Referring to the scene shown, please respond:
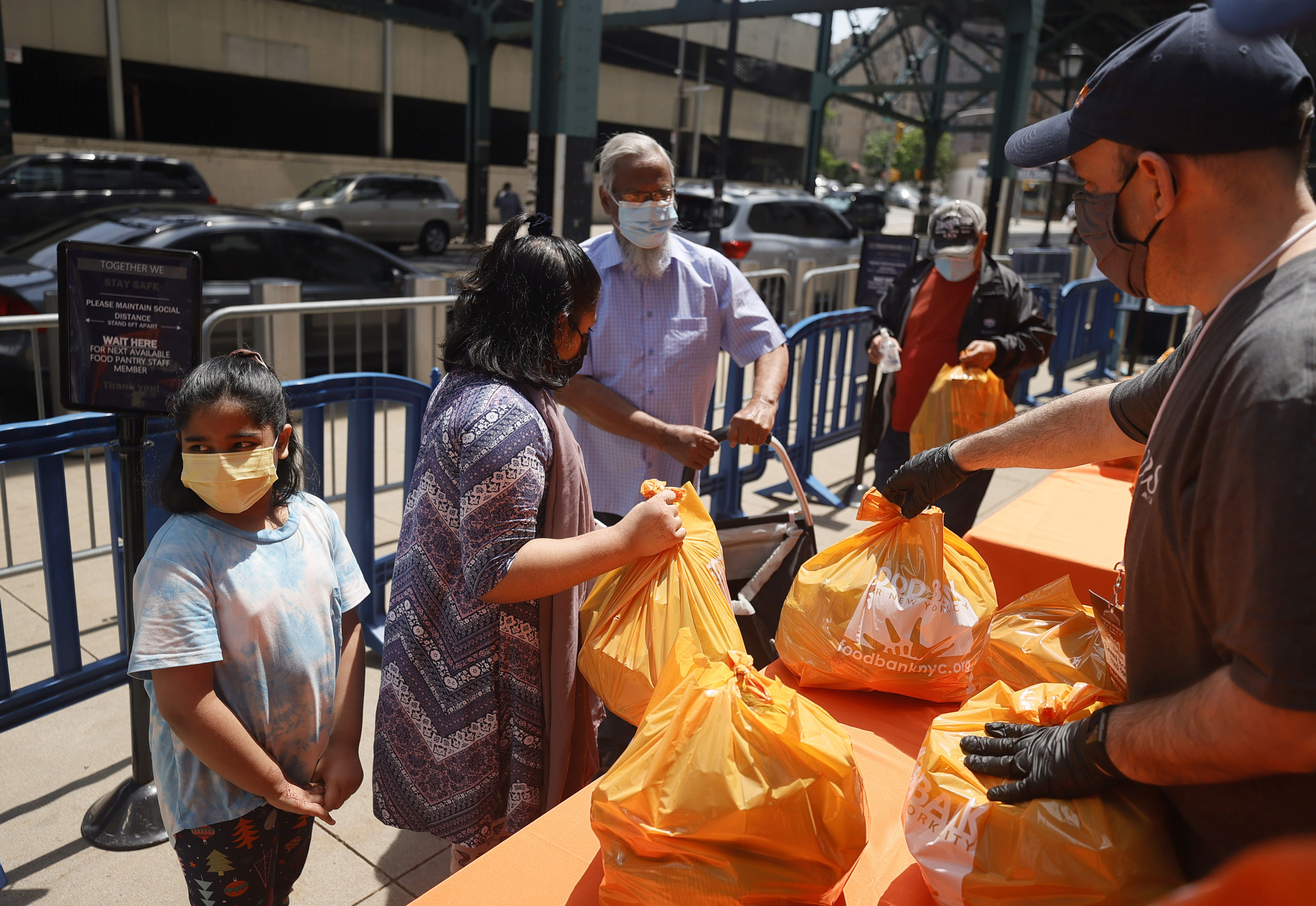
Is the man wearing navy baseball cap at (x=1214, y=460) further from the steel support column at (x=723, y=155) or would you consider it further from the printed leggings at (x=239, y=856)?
the steel support column at (x=723, y=155)

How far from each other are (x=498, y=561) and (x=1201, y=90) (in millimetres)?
1354

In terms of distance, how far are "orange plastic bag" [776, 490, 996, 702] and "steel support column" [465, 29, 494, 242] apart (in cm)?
1965

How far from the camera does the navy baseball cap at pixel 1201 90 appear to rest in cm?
104

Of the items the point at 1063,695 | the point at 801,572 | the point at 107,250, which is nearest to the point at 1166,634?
the point at 1063,695

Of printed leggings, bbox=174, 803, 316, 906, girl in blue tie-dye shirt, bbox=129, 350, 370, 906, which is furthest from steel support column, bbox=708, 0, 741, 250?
printed leggings, bbox=174, 803, 316, 906

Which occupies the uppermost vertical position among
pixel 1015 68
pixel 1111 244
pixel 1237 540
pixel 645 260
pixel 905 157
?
pixel 905 157

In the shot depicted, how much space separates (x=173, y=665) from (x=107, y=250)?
4.37 feet

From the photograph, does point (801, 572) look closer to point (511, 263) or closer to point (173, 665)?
point (511, 263)

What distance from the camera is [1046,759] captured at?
48.8 inches

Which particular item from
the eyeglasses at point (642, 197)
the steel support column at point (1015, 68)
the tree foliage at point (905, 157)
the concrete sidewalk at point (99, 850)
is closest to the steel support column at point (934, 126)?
the steel support column at point (1015, 68)

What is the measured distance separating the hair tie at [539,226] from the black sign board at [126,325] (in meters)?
0.95

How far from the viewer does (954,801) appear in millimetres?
1305

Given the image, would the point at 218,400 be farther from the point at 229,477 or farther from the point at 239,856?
the point at 239,856

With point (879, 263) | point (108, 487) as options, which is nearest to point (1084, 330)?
point (879, 263)
